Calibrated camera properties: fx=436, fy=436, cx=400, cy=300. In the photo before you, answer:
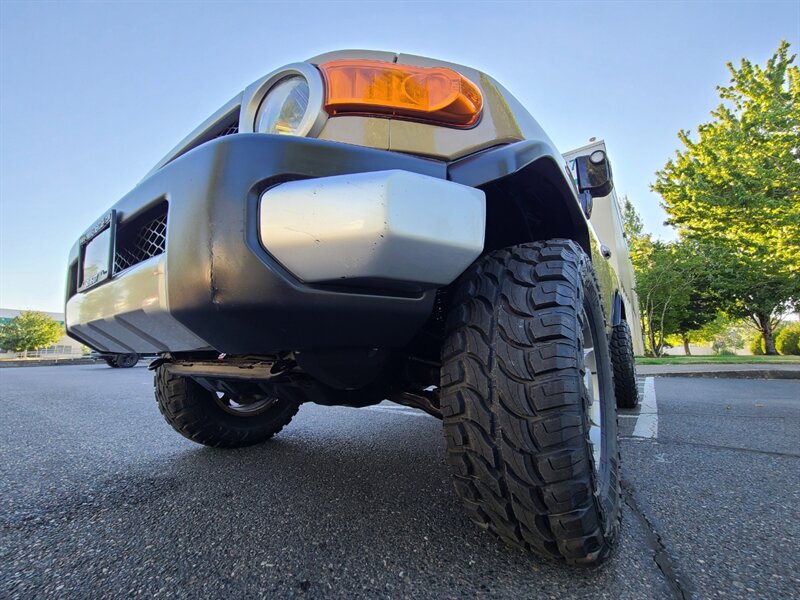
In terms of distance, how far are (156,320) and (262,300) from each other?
422 millimetres

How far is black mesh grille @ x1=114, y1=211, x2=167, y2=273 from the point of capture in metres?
1.24

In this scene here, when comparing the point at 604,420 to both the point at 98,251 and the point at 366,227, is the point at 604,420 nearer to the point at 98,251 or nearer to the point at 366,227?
the point at 366,227

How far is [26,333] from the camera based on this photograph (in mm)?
38781

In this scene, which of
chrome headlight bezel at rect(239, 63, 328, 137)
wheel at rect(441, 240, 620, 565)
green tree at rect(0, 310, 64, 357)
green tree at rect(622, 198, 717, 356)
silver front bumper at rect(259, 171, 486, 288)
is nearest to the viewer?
silver front bumper at rect(259, 171, 486, 288)

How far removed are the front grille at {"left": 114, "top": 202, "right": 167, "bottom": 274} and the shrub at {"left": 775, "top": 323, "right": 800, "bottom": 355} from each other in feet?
109

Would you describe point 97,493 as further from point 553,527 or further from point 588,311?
point 588,311

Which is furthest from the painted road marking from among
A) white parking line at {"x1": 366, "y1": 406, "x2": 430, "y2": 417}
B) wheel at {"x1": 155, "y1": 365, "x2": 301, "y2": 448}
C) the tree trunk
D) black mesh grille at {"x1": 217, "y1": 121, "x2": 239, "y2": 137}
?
the tree trunk

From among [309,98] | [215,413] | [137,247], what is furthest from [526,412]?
[215,413]

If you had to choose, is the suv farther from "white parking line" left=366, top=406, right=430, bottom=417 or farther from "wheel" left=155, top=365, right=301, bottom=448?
"white parking line" left=366, top=406, right=430, bottom=417

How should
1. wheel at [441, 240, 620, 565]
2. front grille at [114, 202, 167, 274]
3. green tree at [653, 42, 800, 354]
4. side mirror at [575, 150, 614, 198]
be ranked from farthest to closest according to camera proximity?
green tree at [653, 42, 800, 354]
side mirror at [575, 150, 614, 198]
front grille at [114, 202, 167, 274]
wheel at [441, 240, 620, 565]

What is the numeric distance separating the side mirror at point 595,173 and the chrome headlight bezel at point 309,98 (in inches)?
46.6

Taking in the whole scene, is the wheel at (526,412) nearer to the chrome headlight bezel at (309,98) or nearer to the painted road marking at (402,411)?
the chrome headlight bezel at (309,98)

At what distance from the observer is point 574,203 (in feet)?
4.80

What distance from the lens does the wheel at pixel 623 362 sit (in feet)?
10.5
